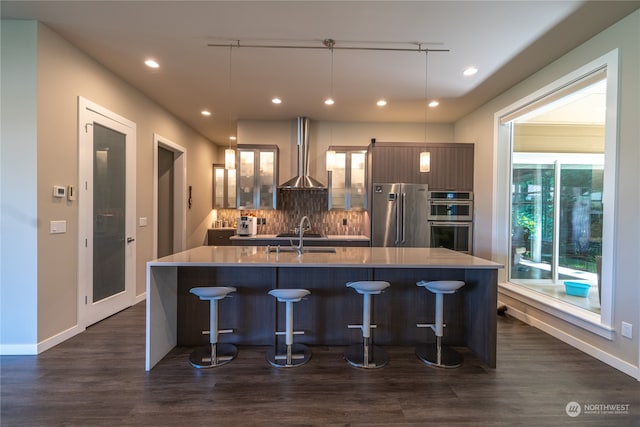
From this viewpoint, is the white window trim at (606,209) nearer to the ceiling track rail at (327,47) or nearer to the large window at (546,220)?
the large window at (546,220)

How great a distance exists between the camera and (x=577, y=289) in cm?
351

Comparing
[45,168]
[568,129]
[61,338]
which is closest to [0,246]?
[45,168]

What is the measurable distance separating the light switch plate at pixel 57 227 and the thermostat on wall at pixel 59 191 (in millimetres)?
270

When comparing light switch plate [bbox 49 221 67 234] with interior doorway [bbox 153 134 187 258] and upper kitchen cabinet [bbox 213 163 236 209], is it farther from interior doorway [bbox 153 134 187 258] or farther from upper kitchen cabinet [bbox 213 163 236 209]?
upper kitchen cabinet [bbox 213 163 236 209]

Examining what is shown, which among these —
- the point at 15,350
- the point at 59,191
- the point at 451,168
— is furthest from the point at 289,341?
the point at 451,168

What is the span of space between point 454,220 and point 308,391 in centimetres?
366

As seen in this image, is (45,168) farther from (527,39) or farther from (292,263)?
(527,39)

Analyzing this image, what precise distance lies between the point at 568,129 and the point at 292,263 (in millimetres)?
4375

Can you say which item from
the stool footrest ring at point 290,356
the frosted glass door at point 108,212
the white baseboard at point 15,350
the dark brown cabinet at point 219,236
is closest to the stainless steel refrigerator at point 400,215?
the stool footrest ring at point 290,356

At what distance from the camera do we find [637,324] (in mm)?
2346

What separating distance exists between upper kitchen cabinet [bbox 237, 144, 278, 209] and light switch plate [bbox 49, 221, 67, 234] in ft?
7.96

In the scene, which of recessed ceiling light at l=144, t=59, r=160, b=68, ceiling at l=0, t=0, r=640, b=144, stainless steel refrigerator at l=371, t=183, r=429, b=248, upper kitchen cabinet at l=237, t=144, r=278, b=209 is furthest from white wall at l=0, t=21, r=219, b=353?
stainless steel refrigerator at l=371, t=183, r=429, b=248

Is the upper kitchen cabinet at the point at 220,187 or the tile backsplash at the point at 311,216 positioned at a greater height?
the upper kitchen cabinet at the point at 220,187

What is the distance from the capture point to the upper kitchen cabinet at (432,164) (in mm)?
4727
